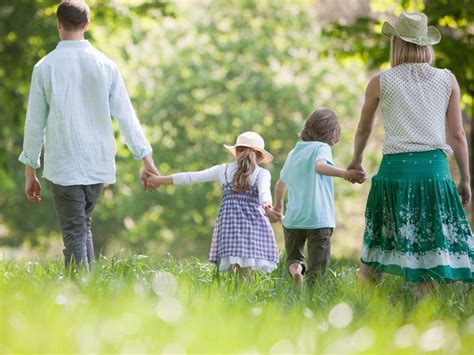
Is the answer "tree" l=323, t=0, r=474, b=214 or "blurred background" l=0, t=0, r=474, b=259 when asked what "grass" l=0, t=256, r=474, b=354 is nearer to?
"tree" l=323, t=0, r=474, b=214

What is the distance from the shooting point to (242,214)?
6.91m

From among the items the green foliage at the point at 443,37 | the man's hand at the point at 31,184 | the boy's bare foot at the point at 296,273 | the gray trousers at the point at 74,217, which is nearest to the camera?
the gray trousers at the point at 74,217

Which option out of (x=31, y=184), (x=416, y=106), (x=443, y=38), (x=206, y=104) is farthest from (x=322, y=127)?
(x=206, y=104)

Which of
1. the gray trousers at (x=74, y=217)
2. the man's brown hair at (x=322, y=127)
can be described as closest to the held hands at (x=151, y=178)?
the gray trousers at (x=74, y=217)

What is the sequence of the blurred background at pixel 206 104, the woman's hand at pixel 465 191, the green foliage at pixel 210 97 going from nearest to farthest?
the woman's hand at pixel 465 191, the blurred background at pixel 206 104, the green foliage at pixel 210 97

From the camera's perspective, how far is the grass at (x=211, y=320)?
3287 millimetres

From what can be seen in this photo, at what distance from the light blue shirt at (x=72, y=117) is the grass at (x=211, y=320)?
869 mm

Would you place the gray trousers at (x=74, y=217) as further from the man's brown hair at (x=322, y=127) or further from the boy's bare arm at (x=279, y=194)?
the man's brown hair at (x=322, y=127)

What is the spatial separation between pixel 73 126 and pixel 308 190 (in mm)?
1820

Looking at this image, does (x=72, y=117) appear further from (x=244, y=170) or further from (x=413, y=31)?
(x=413, y=31)

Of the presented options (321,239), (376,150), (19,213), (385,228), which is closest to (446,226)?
(385,228)

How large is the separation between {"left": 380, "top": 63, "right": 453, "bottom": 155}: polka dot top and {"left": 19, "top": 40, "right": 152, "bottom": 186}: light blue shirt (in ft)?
6.51

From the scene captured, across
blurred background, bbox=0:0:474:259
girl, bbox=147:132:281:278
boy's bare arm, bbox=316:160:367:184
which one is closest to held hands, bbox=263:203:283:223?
girl, bbox=147:132:281:278

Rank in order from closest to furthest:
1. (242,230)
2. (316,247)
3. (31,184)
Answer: (31,184)
(316,247)
(242,230)
